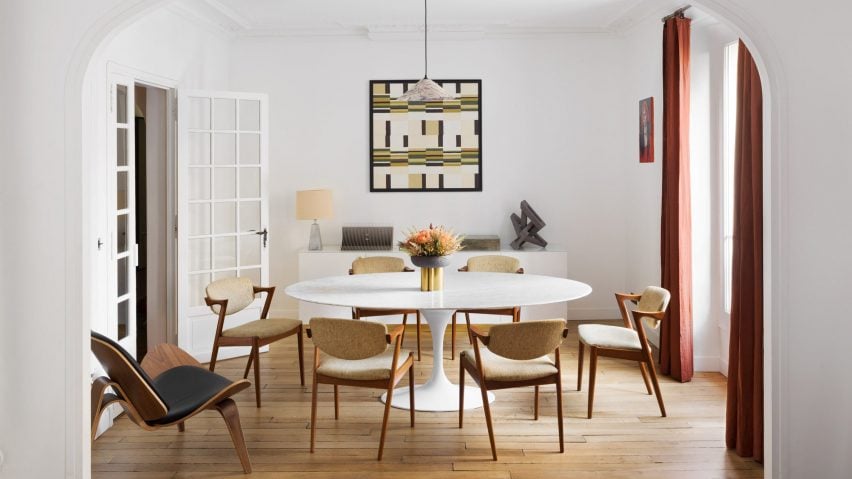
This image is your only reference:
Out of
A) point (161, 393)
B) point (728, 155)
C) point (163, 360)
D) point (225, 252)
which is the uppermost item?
point (728, 155)

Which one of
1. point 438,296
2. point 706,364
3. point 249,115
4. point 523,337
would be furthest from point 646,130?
point 523,337

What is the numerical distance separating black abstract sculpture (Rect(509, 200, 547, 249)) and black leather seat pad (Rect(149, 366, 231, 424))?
401 cm

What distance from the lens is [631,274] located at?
7.74 m

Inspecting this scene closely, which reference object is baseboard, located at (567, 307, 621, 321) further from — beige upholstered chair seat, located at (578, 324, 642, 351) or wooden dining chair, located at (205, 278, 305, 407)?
wooden dining chair, located at (205, 278, 305, 407)

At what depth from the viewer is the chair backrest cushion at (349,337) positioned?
3955 millimetres

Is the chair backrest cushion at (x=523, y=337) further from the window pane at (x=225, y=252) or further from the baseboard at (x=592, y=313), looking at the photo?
the baseboard at (x=592, y=313)

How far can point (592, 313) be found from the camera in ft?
26.3

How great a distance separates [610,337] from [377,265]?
2123mm

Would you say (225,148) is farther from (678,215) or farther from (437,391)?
(678,215)

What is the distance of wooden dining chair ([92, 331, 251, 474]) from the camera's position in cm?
352

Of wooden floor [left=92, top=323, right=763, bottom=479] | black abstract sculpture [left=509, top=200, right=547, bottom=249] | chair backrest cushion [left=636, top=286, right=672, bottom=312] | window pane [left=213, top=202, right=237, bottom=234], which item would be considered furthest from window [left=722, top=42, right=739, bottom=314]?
window pane [left=213, top=202, right=237, bottom=234]

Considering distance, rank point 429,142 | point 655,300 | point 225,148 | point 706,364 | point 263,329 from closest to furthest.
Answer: point 655,300
point 263,329
point 706,364
point 225,148
point 429,142

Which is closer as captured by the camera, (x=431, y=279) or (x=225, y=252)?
(x=431, y=279)
